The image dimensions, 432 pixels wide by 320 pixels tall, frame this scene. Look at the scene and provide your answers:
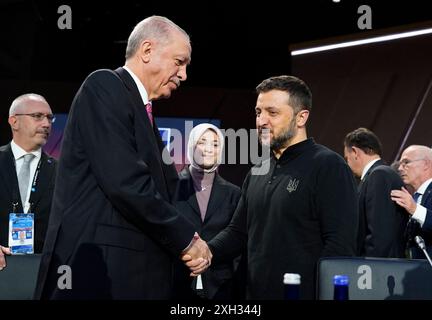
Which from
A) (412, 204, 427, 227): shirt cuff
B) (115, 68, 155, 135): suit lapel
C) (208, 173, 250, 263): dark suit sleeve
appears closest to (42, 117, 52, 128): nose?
(208, 173, 250, 263): dark suit sleeve

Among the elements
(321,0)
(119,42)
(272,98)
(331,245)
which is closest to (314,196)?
(331,245)

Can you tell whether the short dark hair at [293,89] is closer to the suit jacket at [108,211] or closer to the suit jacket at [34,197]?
the suit jacket at [108,211]

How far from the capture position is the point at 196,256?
7.80 ft

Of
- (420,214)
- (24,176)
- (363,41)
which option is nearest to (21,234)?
(24,176)

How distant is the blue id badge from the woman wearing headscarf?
0.93 m

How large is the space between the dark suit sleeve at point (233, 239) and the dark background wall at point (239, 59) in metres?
4.55

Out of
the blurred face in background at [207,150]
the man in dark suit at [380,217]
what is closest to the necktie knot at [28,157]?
the blurred face in background at [207,150]

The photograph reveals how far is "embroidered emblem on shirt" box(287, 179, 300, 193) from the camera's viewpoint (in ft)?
9.66

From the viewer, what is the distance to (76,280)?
215 centimetres

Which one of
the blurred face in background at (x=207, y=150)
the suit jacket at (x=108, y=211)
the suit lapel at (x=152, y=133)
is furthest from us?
the blurred face in background at (x=207, y=150)

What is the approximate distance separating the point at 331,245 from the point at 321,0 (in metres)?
5.26

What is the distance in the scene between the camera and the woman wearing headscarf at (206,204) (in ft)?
13.2

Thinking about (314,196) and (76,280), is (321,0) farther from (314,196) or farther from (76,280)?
(76,280)

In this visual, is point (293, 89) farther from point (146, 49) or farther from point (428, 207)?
point (428, 207)
